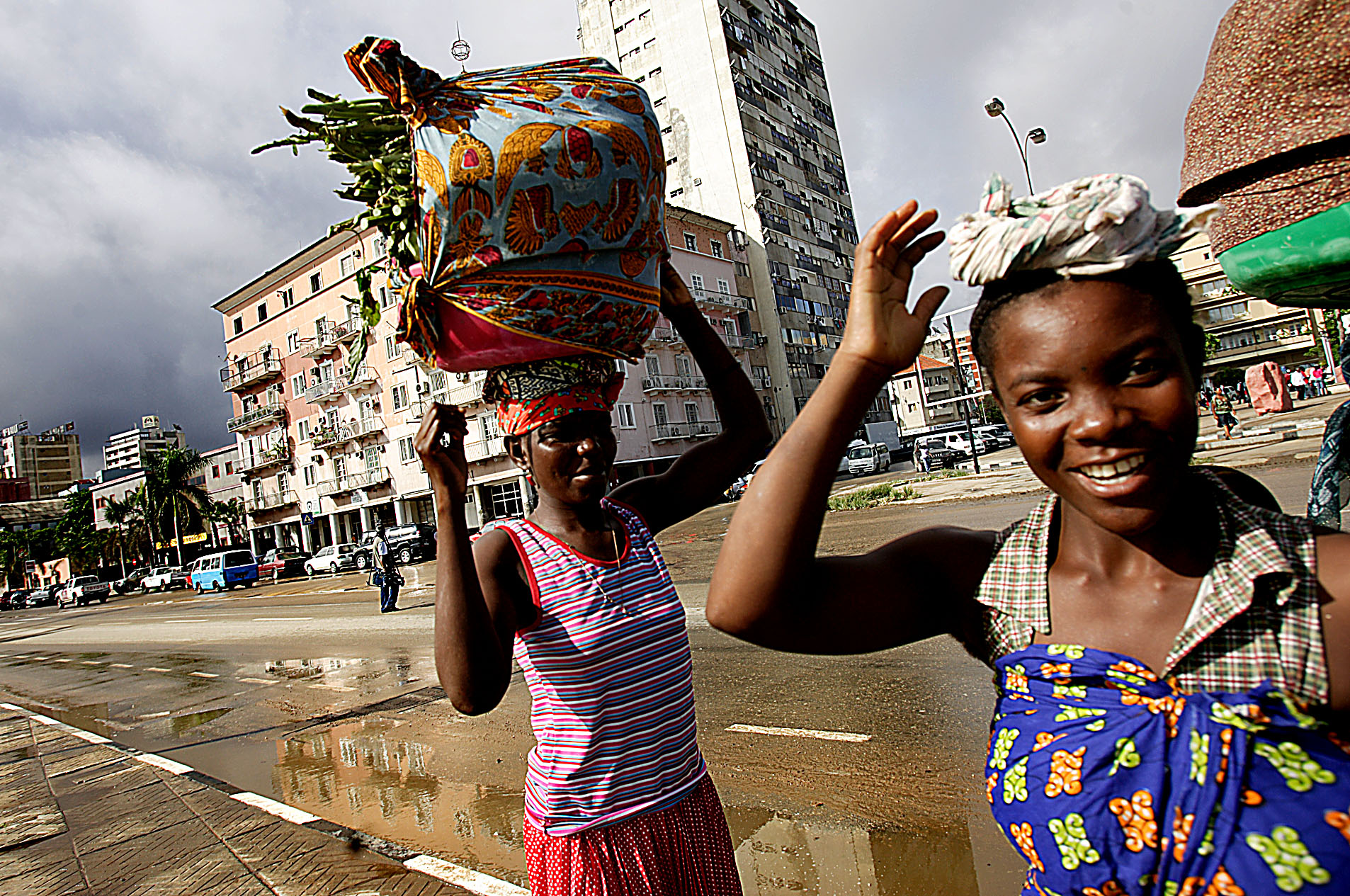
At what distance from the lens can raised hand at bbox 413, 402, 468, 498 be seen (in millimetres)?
2119

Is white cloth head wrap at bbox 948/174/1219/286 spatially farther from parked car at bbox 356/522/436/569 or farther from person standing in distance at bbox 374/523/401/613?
parked car at bbox 356/522/436/569

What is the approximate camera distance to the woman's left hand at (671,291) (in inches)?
95.2

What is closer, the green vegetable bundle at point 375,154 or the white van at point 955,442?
the green vegetable bundle at point 375,154

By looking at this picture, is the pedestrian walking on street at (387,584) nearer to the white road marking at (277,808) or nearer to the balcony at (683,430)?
the white road marking at (277,808)

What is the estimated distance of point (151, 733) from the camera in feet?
29.0

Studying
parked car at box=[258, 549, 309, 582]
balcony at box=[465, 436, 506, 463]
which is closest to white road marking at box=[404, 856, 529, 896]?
balcony at box=[465, 436, 506, 463]

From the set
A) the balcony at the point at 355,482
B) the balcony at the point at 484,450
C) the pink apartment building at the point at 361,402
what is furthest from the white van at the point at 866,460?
the balcony at the point at 355,482

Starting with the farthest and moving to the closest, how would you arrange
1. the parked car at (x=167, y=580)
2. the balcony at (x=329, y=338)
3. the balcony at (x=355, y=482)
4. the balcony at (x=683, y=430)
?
the parked car at (x=167, y=580) → the balcony at (x=355, y=482) → the balcony at (x=329, y=338) → the balcony at (x=683, y=430)

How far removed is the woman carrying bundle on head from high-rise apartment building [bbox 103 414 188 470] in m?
68.7

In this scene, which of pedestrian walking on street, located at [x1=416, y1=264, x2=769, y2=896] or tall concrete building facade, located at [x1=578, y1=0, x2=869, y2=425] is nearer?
pedestrian walking on street, located at [x1=416, y1=264, x2=769, y2=896]

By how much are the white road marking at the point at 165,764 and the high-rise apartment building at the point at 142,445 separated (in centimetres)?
A: 6102

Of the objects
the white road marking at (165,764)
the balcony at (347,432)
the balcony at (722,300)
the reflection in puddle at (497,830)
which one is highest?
the balcony at (722,300)

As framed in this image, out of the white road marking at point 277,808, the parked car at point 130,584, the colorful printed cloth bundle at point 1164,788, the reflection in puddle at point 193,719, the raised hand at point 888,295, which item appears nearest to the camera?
the colorful printed cloth bundle at point 1164,788

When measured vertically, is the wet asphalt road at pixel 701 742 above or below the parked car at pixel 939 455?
below
